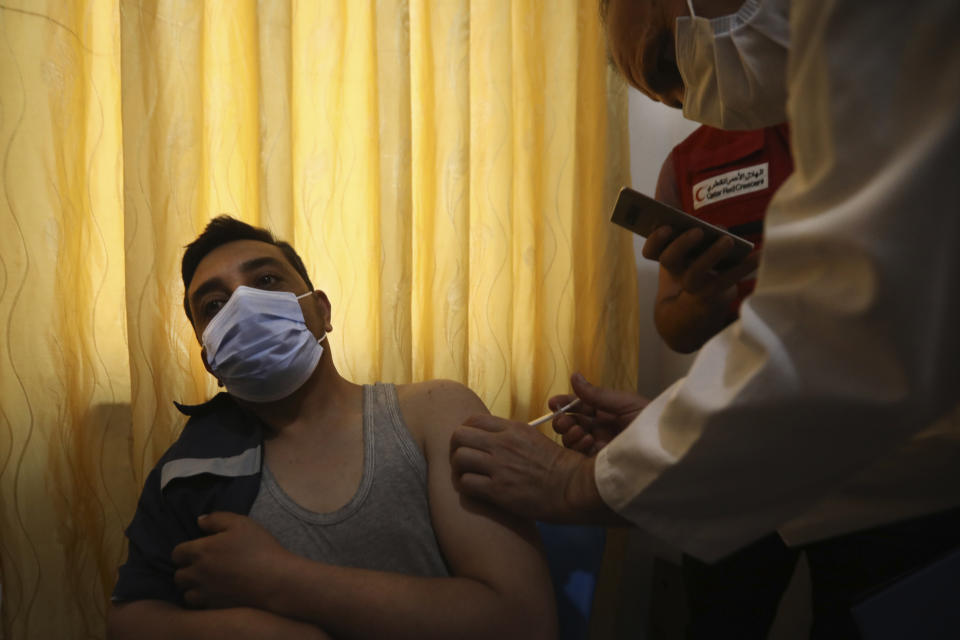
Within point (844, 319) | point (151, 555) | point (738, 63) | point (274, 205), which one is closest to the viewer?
point (844, 319)

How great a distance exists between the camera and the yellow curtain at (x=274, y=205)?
1334 millimetres

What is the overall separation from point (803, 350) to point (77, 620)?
1.73 metres

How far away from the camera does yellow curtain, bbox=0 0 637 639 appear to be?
1334mm

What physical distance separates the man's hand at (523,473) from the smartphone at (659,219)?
1.53 ft

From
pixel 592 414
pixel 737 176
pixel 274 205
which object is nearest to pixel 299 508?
pixel 592 414

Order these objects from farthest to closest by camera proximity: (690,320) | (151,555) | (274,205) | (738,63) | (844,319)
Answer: (274,205)
(690,320)
(151,555)
(738,63)
(844,319)

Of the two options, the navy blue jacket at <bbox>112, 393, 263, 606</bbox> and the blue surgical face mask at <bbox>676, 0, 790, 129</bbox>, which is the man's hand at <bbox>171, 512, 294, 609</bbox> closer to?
the navy blue jacket at <bbox>112, 393, 263, 606</bbox>

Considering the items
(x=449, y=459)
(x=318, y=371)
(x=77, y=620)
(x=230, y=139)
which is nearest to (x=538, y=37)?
(x=230, y=139)

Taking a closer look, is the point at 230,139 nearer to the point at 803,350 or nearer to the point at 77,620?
the point at 77,620

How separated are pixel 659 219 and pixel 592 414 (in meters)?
0.44

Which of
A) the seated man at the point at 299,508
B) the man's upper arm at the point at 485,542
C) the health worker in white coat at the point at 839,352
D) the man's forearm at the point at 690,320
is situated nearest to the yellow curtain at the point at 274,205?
the seated man at the point at 299,508

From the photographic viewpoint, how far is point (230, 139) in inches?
58.5

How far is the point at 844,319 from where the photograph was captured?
1.48 feet

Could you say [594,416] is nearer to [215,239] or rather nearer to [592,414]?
[592,414]
